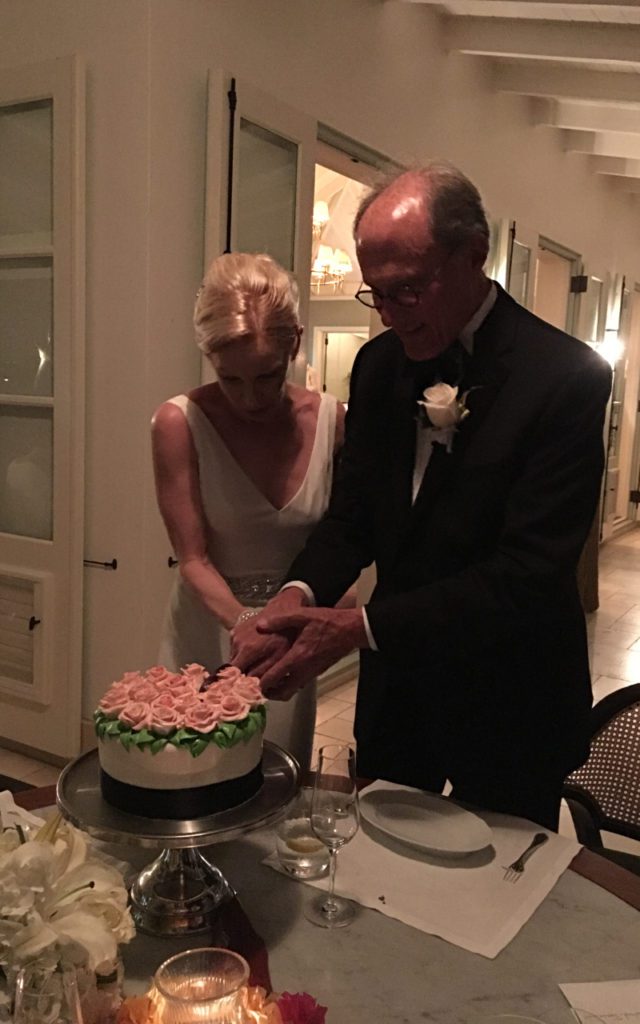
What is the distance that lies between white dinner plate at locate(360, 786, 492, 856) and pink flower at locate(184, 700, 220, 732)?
33 centimetres

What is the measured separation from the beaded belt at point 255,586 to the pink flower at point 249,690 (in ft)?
2.26

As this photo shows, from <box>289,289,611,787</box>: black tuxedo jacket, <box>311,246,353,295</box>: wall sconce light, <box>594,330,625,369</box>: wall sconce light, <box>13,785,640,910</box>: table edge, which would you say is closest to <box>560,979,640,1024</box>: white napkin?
<box>13,785,640,910</box>: table edge

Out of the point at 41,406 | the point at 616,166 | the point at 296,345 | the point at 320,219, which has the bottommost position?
the point at 41,406

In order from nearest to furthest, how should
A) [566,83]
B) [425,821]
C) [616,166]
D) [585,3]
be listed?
[425,821] < [585,3] < [566,83] < [616,166]

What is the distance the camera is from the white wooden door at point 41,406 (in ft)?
9.12

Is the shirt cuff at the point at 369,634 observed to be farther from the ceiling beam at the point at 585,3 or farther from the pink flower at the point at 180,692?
the ceiling beam at the point at 585,3

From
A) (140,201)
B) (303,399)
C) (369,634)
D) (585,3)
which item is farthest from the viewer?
(585,3)

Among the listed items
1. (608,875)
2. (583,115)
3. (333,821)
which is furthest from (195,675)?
(583,115)

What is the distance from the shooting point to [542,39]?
153 inches

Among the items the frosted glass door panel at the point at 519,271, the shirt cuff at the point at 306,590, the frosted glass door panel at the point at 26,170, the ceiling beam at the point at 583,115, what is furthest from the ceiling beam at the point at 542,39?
the shirt cuff at the point at 306,590

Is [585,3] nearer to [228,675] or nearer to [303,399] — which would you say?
[303,399]

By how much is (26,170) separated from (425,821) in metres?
2.59

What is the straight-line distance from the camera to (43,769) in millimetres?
3059

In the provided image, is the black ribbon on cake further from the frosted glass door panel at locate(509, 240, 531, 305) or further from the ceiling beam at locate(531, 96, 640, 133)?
the ceiling beam at locate(531, 96, 640, 133)
